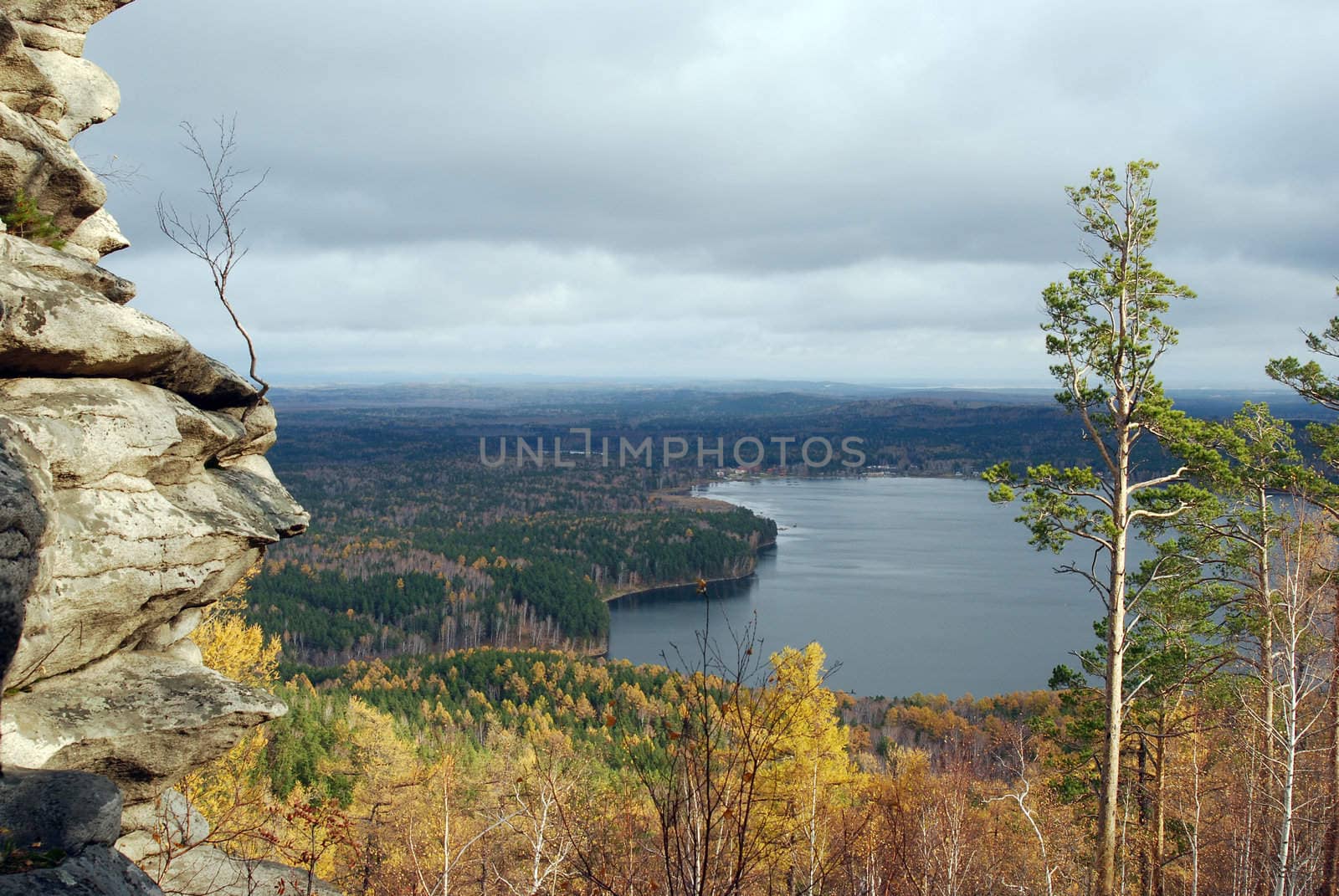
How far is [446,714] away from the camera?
151 feet

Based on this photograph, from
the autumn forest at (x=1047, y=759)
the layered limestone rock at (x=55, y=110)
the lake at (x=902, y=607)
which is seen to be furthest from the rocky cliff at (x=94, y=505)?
the lake at (x=902, y=607)

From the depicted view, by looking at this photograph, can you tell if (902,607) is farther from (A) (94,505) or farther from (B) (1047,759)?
(A) (94,505)

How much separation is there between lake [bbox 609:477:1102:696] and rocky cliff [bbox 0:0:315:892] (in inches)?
1421

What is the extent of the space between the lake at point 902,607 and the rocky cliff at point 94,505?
36088 mm

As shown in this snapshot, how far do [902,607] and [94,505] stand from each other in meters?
75.7

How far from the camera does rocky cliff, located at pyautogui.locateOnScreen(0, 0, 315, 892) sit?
5.81 meters

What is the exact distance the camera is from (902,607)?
3014 inches

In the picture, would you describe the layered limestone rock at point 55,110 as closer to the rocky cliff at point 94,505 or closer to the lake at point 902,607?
the rocky cliff at point 94,505

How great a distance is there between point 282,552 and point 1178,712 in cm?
10762

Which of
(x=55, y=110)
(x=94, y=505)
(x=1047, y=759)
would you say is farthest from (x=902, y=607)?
(x=94, y=505)

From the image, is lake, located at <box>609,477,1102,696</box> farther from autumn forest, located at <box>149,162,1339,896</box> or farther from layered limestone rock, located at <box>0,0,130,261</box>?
layered limestone rock, located at <box>0,0,130,261</box>

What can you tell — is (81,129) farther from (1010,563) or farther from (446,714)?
(1010,563)

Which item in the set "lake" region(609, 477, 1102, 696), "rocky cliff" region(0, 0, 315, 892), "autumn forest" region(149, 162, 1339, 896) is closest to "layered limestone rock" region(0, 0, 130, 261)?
"rocky cliff" region(0, 0, 315, 892)

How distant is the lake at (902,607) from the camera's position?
60500 mm
